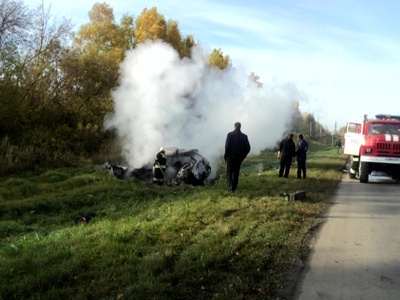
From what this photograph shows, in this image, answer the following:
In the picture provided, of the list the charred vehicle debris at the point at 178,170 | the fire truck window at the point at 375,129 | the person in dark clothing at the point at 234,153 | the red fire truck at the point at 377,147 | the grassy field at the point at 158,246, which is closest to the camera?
the grassy field at the point at 158,246

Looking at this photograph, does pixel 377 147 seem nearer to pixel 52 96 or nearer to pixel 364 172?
pixel 364 172

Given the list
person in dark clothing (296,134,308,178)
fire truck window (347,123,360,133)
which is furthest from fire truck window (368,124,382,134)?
person in dark clothing (296,134,308,178)

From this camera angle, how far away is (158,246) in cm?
601

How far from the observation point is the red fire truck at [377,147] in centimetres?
1617

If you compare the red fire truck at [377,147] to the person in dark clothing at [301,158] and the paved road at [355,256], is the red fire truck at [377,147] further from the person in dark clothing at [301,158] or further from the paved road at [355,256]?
the paved road at [355,256]

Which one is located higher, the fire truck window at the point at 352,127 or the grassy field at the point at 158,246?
the fire truck window at the point at 352,127

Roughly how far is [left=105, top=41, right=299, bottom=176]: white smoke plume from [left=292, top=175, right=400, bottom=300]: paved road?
897 centimetres

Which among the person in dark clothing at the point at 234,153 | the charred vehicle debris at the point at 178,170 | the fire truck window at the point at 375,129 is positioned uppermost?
the fire truck window at the point at 375,129

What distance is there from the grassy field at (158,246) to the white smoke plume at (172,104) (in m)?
6.21

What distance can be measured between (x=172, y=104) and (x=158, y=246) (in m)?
11.7

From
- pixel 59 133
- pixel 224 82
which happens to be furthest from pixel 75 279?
pixel 59 133

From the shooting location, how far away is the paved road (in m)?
4.76

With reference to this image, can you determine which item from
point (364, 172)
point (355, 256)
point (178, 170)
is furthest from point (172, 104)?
point (355, 256)

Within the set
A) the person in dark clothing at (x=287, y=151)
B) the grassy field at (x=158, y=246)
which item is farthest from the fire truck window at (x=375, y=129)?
the grassy field at (x=158, y=246)
